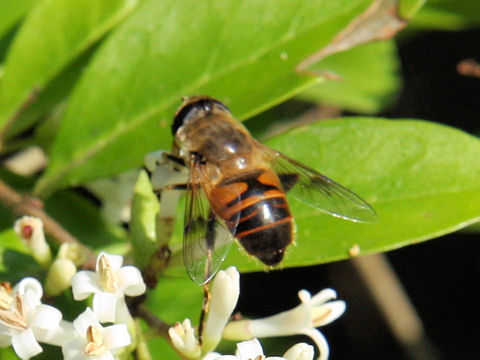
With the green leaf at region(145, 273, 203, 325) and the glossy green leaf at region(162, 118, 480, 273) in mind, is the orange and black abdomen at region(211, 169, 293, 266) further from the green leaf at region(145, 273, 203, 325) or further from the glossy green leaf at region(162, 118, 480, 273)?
the green leaf at region(145, 273, 203, 325)

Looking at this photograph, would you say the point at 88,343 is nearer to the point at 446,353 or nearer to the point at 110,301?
the point at 110,301

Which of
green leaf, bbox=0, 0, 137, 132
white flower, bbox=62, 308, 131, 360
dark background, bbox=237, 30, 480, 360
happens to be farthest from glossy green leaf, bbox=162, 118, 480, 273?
dark background, bbox=237, 30, 480, 360

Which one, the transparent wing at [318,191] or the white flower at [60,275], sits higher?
the white flower at [60,275]

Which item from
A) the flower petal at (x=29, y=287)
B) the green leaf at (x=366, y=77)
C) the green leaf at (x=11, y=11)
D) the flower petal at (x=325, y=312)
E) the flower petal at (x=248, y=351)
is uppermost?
the green leaf at (x=11, y=11)

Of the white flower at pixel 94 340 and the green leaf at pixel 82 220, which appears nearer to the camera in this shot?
the white flower at pixel 94 340

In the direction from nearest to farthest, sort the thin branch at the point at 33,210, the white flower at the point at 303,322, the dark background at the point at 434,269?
1. the white flower at the point at 303,322
2. the thin branch at the point at 33,210
3. the dark background at the point at 434,269

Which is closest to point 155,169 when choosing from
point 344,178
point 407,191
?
point 344,178

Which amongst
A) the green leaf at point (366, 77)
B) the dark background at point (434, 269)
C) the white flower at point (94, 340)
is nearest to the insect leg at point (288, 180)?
the white flower at point (94, 340)

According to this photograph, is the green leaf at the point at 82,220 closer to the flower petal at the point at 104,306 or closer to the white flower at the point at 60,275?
the white flower at the point at 60,275
